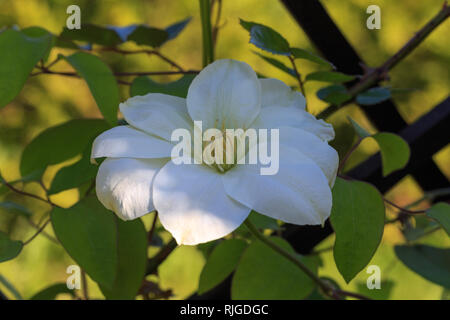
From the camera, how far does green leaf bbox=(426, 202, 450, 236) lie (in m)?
0.31

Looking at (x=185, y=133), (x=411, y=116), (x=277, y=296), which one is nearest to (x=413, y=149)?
(x=277, y=296)

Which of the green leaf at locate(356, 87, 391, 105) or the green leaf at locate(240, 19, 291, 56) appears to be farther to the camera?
the green leaf at locate(356, 87, 391, 105)

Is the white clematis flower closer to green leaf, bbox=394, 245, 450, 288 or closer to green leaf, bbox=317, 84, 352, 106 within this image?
green leaf, bbox=317, 84, 352, 106

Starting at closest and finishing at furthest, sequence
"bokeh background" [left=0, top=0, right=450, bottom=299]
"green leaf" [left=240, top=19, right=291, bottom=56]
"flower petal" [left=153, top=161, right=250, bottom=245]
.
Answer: "flower petal" [left=153, top=161, right=250, bottom=245] → "green leaf" [left=240, top=19, right=291, bottom=56] → "bokeh background" [left=0, top=0, right=450, bottom=299]

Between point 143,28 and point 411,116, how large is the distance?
1017 millimetres

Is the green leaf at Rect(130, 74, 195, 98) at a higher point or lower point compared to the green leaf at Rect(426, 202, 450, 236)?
higher

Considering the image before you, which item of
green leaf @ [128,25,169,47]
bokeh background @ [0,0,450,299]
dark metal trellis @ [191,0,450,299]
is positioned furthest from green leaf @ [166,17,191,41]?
bokeh background @ [0,0,450,299]

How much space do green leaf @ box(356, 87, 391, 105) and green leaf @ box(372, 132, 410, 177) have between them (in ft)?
0.20

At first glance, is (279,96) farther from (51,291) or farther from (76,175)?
(51,291)

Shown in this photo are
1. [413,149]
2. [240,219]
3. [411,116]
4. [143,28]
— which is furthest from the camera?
[411,116]

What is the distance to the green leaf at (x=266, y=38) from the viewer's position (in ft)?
1.07
